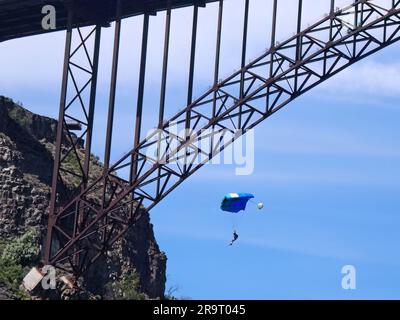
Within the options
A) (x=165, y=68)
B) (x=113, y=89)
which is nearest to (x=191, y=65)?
(x=165, y=68)

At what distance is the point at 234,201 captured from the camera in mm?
41062

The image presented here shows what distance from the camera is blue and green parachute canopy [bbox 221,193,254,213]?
134ft

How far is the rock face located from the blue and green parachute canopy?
6452mm

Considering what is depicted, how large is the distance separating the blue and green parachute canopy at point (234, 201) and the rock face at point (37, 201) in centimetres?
645

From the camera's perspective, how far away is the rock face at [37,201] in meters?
45.0

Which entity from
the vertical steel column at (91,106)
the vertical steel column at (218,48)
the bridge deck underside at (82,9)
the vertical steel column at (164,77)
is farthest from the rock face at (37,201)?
the vertical steel column at (218,48)

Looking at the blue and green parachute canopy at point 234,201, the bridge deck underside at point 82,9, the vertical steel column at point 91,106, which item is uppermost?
the bridge deck underside at point 82,9

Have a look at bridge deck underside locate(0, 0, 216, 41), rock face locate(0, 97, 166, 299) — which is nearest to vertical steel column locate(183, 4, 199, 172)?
bridge deck underside locate(0, 0, 216, 41)

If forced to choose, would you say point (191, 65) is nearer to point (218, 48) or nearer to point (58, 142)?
point (218, 48)

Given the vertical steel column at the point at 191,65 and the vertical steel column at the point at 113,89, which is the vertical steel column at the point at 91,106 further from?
the vertical steel column at the point at 191,65
